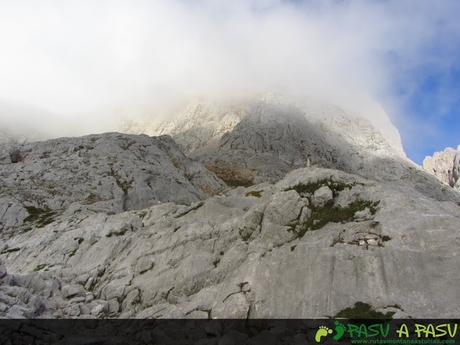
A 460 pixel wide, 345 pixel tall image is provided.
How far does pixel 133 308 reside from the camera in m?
42.2

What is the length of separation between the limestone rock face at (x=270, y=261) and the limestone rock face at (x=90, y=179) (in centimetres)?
3685

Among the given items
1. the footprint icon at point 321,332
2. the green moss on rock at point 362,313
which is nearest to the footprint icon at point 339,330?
the footprint icon at point 321,332

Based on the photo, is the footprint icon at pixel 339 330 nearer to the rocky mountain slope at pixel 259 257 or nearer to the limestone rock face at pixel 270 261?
the limestone rock face at pixel 270 261

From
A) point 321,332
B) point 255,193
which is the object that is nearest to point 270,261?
point 321,332

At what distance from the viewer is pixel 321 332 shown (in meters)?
30.4

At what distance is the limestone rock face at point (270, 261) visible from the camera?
3319 cm

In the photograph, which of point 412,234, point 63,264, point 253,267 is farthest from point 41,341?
point 412,234

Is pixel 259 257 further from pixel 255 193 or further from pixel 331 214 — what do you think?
pixel 255 193

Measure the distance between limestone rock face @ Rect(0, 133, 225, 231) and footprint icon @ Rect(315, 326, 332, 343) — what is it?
6338cm

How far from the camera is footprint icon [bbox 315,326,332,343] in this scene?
1179 inches

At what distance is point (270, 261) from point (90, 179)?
3366 inches

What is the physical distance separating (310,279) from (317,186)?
13547mm

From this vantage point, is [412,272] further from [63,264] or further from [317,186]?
[63,264]

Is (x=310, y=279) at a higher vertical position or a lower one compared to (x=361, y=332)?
higher
